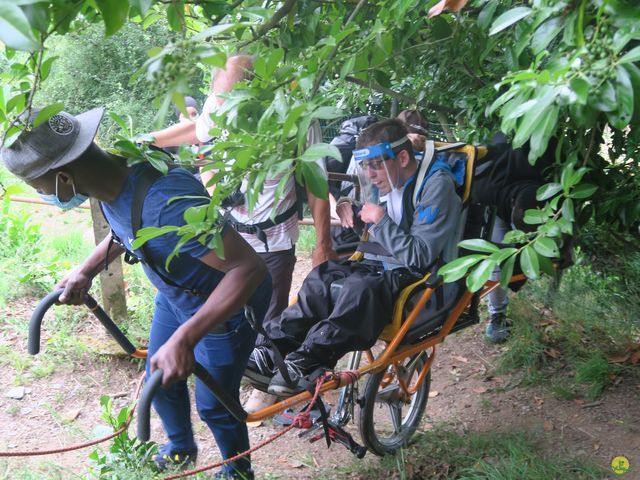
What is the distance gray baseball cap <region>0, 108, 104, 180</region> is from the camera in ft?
7.30

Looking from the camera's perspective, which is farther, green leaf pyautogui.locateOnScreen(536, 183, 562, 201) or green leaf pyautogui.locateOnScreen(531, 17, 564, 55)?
green leaf pyautogui.locateOnScreen(536, 183, 562, 201)

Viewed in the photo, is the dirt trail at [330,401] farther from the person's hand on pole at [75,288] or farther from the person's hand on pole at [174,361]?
the person's hand on pole at [174,361]

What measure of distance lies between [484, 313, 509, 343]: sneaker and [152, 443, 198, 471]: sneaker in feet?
7.87

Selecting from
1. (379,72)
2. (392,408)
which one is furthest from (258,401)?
(379,72)

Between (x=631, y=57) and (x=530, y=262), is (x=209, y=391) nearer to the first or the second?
(x=530, y=262)

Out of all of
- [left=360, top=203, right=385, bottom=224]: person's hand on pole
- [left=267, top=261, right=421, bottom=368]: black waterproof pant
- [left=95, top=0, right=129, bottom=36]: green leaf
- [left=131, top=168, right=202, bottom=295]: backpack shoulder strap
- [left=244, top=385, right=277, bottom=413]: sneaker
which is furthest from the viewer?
[left=244, top=385, right=277, bottom=413]: sneaker

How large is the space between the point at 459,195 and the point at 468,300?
518 millimetres

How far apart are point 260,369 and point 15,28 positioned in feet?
7.21

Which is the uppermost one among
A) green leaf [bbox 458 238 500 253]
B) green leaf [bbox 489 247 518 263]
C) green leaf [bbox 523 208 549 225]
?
green leaf [bbox 523 208 549 225]

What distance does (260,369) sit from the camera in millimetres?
3016

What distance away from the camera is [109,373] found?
4.46 m

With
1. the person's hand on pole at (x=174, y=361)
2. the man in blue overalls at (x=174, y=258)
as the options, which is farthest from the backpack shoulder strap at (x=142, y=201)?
the person's hand on pole at (x=174, y=361)

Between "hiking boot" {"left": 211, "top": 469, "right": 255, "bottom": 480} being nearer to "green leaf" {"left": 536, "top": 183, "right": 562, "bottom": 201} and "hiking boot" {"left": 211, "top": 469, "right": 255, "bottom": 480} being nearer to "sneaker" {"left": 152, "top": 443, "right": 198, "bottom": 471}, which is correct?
"sneaker" {"left": 152, "top": 443, "right": 198, "bottom": 471}

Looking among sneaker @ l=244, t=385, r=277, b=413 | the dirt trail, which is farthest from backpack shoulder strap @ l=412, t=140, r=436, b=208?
sneaker @ l=244, t=385, r=277, b=413
